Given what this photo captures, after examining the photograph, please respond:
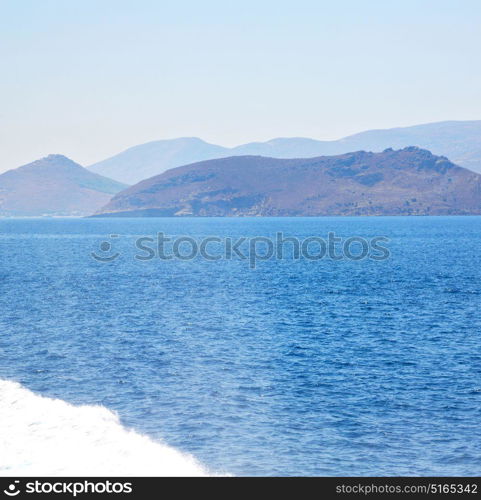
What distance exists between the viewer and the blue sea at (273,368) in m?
34.8

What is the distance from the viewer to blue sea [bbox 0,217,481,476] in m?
34.8

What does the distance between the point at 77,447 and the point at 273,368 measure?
2064 centimetres

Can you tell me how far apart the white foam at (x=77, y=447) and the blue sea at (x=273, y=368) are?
0.65 metres

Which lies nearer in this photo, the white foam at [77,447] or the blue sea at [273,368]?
the white foam at [77,447]

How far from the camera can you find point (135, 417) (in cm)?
3869

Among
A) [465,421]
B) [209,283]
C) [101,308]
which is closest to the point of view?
[465,421]

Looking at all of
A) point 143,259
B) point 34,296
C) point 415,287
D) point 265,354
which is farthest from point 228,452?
point 143,259

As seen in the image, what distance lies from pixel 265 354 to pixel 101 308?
32612 millimetres

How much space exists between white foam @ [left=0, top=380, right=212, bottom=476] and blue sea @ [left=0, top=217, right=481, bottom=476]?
65 centimetres

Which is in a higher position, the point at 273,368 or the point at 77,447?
the point at 77,447

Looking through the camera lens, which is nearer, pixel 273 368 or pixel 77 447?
pixel 77 447

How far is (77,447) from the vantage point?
107ft
